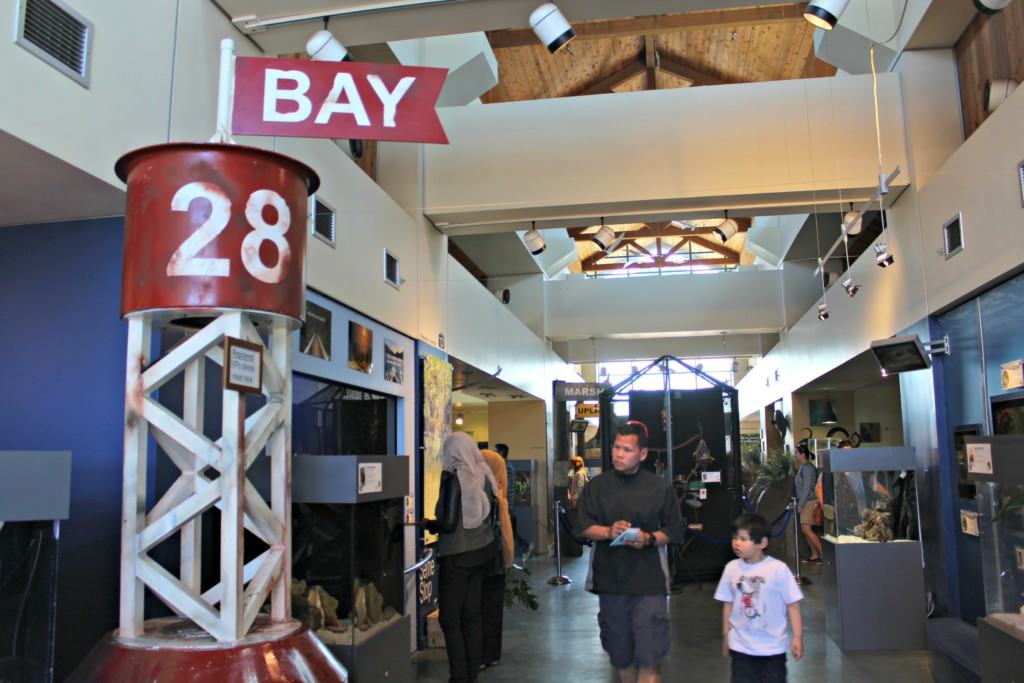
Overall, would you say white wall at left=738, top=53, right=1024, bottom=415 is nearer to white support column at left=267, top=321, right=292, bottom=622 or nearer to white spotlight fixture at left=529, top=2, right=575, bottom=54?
white spotlight fixture at left=529, top=2, right=575, bottom=54

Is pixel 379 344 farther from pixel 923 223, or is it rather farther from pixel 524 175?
pixel 923 223

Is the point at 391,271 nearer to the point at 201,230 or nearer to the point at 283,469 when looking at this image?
the point at 283,469

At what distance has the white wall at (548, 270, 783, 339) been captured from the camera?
46.1ft

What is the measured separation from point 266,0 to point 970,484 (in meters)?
5.60

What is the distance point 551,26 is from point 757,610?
300cm

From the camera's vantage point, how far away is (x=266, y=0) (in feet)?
13.3

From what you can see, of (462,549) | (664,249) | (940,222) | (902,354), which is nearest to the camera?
(462,549)

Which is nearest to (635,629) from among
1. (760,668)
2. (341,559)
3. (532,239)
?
(760,668)

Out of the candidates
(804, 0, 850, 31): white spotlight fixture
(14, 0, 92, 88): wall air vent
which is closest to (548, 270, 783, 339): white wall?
(804, 0, 850, 31): white spotlight fixture

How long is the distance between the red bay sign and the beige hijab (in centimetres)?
221

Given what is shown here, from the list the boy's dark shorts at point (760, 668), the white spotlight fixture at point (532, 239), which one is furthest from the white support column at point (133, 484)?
the white spotlight fixture at point (532, 239)

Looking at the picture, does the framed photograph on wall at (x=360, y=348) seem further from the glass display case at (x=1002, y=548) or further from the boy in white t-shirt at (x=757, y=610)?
the glass display case at (x=1002, y=548)

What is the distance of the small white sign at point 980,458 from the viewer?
142 inches

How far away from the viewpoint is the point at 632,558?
380cm
